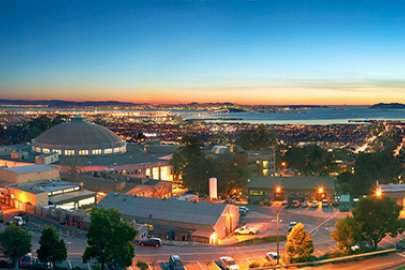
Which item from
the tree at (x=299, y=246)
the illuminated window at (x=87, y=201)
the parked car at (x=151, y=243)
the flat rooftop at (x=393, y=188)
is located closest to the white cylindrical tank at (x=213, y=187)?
the illuminated window at (x=87, y=201)

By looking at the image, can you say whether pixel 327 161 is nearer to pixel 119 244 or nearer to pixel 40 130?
pixel 119 244

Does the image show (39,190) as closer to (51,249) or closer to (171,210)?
(171,210)

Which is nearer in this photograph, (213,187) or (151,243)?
(151,243)

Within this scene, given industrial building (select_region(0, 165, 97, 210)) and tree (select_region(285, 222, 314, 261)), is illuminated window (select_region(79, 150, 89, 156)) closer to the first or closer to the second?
industrial building (select_region(0, 165, 97, 210))

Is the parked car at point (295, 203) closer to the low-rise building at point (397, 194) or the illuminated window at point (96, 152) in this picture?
the low-rise building at point (397, 194)

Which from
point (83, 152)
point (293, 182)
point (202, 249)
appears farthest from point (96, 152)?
point (202, 249)

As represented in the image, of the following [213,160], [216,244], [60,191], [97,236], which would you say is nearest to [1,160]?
[60,191]
